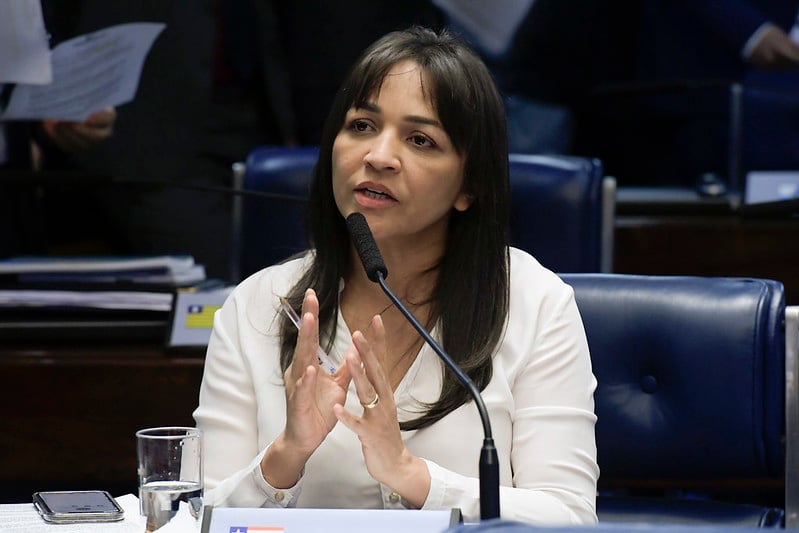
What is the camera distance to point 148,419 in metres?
2.12

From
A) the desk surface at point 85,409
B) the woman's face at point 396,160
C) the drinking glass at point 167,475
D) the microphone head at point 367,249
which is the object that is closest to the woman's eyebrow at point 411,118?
the woman's face at point 396,160

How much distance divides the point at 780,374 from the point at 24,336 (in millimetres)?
1246

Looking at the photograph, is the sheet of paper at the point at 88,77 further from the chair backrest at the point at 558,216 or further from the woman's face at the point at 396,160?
the woman's face at the point at 396,160

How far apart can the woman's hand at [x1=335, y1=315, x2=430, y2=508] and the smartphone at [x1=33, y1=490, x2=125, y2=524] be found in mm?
268

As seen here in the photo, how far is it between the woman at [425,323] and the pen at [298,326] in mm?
14

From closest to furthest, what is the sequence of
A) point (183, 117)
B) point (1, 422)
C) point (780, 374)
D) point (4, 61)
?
point (780, 374), point (1, 422), point (4, 61), point (183, 117)

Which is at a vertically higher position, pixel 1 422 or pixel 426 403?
pixel 426 403

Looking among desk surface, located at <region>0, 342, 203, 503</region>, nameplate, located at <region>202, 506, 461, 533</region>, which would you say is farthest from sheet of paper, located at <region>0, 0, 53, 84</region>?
nameplate, located at <region>202, 506, 461, 533</region>

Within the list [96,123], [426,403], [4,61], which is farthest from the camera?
[96,123]

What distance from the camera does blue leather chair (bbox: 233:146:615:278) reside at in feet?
7.66

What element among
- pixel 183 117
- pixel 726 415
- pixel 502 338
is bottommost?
pixel 726 415

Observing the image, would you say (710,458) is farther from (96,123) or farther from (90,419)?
(96,123)

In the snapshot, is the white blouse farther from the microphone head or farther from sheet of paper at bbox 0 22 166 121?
sheet of paper at bbox 0 22 166 121

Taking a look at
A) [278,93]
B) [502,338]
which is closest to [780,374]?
[502,338]
